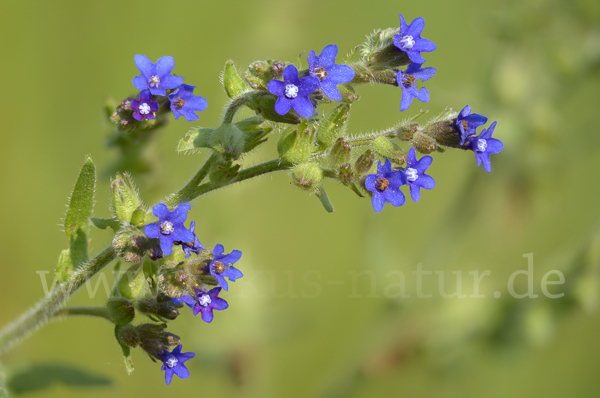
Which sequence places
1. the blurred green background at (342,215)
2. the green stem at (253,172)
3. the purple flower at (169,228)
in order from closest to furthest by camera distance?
the purple flower at (169,228)
the green stem at (253,172)
the blurred green background at (342,215)

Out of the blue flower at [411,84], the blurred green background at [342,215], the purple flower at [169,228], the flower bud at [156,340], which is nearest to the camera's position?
the purple flower at [169,228]

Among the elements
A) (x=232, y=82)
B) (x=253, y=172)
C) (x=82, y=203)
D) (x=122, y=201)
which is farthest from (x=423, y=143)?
(x=82, y=203)

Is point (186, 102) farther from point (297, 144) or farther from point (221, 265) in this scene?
point (221, 265)

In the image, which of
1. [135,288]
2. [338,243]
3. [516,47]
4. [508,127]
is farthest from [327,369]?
[135,288]

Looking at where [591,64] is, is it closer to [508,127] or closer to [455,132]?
[508,127]

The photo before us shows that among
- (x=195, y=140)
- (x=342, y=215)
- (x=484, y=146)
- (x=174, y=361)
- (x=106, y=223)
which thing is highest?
(x=342, y=215)

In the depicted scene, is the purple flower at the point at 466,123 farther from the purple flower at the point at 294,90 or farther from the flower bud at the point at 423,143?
the purple flower at the point at 294,90

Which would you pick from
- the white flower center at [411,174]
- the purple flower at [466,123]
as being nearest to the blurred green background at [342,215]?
the white flower center at [411,174]
